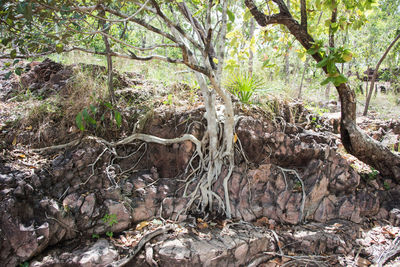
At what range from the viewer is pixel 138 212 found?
313 centimetres

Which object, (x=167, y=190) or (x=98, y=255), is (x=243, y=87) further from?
(x=98, y=255)

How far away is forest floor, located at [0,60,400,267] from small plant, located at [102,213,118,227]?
2cm

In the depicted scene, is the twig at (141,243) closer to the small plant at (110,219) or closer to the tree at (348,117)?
the small plant at (110,219)

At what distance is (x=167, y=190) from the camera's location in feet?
11.1

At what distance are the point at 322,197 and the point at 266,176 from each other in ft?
2.56

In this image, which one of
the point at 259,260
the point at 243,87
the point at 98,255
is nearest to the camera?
the point at 98,255

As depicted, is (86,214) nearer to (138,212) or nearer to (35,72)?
(138,212)

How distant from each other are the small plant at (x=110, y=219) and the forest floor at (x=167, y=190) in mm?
19

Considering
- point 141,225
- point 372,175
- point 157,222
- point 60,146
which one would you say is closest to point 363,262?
point 372,175

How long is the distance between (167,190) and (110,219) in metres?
0.77

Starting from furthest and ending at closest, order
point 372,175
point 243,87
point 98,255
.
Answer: point 243,87
point 372,175
point 98,255

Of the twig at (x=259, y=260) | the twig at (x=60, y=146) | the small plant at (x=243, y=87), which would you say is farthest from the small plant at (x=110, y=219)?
the small plant at (x=243, y=87)

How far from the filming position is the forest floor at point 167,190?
8.82ft

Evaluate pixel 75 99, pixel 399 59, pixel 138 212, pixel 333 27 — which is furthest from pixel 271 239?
pixel 399 59
